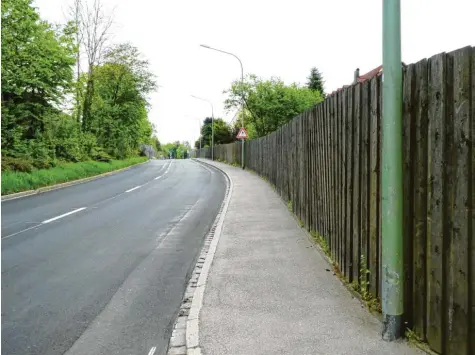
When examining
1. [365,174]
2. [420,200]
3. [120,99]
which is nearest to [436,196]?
[420,200]

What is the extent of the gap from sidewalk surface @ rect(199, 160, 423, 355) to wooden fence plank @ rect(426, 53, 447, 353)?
35 centimetres

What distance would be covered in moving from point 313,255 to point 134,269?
107 inches

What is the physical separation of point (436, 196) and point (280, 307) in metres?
2.00

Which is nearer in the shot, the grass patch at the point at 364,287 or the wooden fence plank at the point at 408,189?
the wooden fence plank at the point at 408,189

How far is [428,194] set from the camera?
334 cm

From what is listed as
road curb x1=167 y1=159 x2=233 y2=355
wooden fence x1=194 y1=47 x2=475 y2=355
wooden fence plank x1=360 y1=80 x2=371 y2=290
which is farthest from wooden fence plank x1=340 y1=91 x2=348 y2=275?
road curb x1=167 y1=159 x2=233 y2=355

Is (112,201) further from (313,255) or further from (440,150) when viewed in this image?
(440,150)

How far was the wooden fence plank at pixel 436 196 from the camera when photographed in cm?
312

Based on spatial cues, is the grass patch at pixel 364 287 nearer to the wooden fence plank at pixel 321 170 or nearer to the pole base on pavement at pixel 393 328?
the pole base on pavement at pixel 393 328

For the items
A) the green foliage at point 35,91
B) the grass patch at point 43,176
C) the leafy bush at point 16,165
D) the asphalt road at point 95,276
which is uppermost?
the green foliage at point 35,91

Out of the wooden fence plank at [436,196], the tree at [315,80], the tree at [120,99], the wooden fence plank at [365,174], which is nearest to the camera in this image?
the wooden fence plank at [436,196]

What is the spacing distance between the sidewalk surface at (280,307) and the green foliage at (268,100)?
3548 cm

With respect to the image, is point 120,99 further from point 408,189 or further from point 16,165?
point 408,189

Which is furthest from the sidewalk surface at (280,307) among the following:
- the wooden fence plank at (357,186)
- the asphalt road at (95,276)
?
the asphalt road at (95,276)
